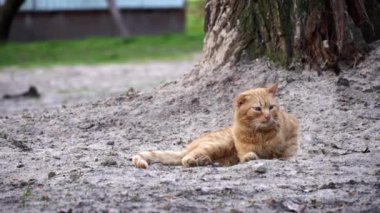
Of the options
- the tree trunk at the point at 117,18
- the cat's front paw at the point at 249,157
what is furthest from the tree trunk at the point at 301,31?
the tree trunk at the point at 117,18

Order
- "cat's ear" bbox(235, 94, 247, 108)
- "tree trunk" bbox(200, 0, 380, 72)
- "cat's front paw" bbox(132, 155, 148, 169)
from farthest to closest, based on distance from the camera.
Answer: "tree trunk" bbox(200, 0, 380, 72), "cat's ear" bbox(235, 94, 247, 108), "cat's front paw" bbox(132, 155, 148, 169)

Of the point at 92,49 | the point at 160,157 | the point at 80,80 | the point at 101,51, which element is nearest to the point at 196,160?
the point at 160,157

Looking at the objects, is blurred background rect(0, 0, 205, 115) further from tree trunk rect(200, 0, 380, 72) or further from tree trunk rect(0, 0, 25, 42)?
tree trunk rect(200, 0, 380, 72)

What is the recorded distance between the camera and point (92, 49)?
26.0m

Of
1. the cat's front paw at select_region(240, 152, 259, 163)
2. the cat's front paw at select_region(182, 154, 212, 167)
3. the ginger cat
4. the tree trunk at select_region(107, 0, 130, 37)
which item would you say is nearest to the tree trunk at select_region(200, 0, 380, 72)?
the ginger cat

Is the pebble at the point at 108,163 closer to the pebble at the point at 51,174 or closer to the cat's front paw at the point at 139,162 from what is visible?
the cat's front paw at the point at 139,162

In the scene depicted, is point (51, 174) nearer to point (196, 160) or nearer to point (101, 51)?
point (196, 160)

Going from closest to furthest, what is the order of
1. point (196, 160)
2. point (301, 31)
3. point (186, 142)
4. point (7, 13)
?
point (196, 160) → point (186, 142) → point (301, 31) → point (7, 13)

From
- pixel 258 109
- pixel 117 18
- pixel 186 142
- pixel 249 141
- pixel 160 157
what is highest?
pixel 258 109

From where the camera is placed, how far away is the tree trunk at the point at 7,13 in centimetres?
2308

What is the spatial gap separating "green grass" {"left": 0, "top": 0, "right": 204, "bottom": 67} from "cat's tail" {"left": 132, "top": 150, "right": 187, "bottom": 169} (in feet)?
51.8

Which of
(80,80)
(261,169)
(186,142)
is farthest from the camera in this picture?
(80,80)

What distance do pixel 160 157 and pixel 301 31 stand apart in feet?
7.21

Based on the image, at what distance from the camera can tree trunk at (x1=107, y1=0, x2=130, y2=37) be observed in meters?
29.3
